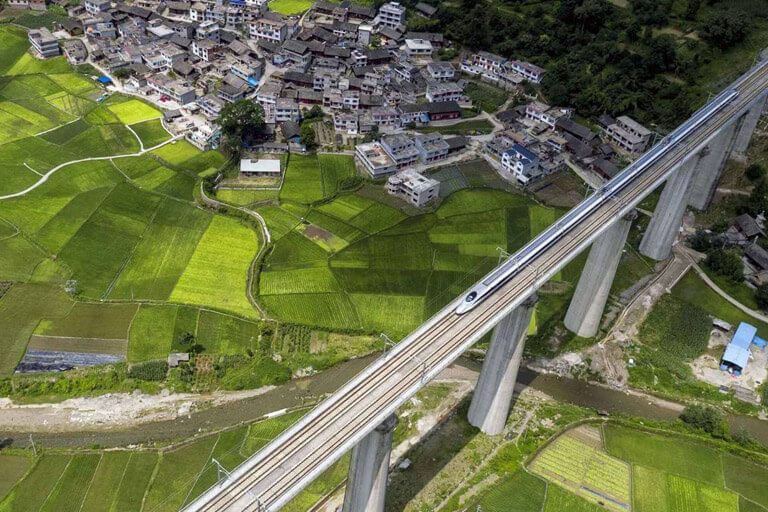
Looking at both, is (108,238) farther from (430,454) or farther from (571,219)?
(571,219)

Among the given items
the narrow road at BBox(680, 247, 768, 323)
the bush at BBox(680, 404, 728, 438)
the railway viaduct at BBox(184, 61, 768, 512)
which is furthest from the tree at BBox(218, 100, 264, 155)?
the bush at BBox(680, 404, 728, 438)

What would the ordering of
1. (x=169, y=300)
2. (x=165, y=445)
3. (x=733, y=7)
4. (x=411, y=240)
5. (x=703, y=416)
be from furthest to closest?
(x=733, y=7)
(x=411, y=240)
(x=169, y=300)
(x=703, y=416)
(x=165, y=445)

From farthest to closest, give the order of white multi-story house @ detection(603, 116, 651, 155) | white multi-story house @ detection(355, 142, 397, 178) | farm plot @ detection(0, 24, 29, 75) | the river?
farm plot @ detection(0, 24, 29, 75) < white multi-story house @ detection(603, 116, 651, 155) < white multi-story house @ detection(355, 142, 397, 178) < the river

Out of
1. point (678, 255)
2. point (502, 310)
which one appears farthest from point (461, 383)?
point (678, 255)

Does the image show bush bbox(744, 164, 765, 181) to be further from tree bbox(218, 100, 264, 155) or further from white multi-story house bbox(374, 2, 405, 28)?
white multi-story house bbox(374, 2, 405, 28)

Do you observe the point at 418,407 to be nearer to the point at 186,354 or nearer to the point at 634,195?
the point at 186,354

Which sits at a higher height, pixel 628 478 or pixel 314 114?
pixel 314 114

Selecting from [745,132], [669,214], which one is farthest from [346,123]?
[745,132]
